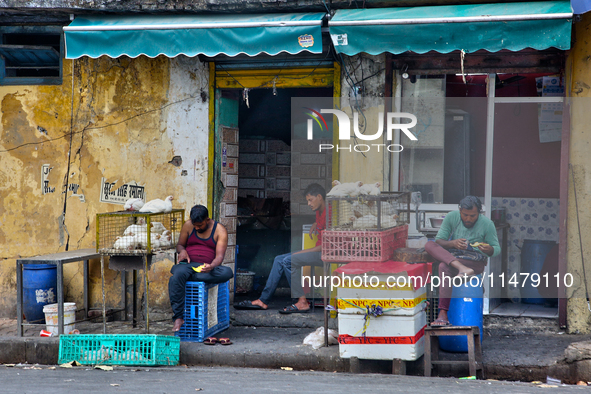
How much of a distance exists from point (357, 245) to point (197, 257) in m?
1.85

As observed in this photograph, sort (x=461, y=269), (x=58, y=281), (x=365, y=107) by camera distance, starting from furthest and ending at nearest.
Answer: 1. (x=365, y=107)
2. (x=58, y=281)
3. (x=461, y=269)

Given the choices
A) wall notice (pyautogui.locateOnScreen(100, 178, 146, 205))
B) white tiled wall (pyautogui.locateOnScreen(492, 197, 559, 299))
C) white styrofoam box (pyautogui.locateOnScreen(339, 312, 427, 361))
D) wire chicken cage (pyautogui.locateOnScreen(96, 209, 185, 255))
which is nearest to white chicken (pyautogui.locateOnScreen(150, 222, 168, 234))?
wire chicken cage (pyautogui.locateOnScreen(96, 209, 185, 255))

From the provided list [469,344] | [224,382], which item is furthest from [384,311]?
[224,382]

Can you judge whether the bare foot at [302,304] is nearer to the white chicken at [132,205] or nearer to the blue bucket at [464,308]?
the blue bucket at [464,308]

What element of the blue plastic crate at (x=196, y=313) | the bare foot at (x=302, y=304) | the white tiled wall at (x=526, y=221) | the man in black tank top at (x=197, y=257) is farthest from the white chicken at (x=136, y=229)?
the white tiled wall at (x=526, y=221)

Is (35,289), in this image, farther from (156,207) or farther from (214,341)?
(214,341)

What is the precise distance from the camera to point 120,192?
25.2 ft

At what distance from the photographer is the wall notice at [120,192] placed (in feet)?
25.1

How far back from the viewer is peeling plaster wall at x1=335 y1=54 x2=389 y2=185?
6977mm

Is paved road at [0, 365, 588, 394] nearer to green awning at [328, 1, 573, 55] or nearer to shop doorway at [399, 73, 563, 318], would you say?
shop doorway at [399, 73, 563, 318]

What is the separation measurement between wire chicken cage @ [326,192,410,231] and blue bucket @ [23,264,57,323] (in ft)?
11.1

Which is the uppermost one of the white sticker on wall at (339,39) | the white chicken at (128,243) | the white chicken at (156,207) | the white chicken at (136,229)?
the white sticker on wall at (339,39)

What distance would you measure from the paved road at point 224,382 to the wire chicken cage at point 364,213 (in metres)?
1.38

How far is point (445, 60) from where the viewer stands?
6914 millimetres
